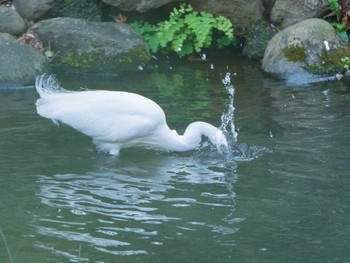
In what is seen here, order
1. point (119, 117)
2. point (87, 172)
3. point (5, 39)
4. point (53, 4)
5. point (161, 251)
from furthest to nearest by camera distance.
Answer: point (53, 4)
point (5, 39)
point (119, 117)
point (87, 172)
point (161, 251)

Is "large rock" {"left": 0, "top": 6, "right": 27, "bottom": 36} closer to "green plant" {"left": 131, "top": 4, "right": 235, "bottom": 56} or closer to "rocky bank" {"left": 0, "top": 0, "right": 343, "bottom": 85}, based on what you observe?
"rocky bank" {"left": 0, "top": 0, "right": 343, "bottom": 85}

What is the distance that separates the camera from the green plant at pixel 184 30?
14398mm

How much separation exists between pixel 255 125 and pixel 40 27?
531cm

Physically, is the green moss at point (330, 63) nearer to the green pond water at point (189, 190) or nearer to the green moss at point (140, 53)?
the green pond water at point (189, 190)

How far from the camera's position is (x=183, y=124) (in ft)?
34.1

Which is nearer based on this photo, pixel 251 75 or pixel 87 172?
pixel 87 172

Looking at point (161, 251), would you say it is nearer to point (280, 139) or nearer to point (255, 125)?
point (280, 139)

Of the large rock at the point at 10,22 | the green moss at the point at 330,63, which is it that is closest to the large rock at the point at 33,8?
the large rock at the point at 10,22

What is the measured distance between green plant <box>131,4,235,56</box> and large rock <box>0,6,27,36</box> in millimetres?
1976

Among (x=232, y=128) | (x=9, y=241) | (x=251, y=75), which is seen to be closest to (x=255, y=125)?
(x=232, y=128)

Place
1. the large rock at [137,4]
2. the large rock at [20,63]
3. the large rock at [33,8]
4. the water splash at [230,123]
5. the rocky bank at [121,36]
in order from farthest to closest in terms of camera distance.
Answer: the large rock at [33,8]
the large rock at [137,4]
the rocky bank at [121,36]
the large rock at [20,63]
the water splash at [230,123]

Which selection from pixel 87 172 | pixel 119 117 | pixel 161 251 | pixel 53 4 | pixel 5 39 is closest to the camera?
pixel 161 251

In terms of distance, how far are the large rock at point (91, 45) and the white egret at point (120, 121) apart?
445cm

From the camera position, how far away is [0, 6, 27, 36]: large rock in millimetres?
14219
